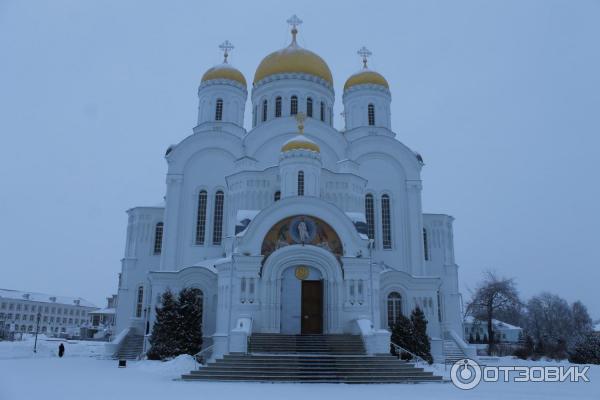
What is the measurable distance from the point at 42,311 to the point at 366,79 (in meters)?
70.6

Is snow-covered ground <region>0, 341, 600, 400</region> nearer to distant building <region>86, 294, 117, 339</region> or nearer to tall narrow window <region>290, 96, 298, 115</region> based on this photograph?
tall narrow window <region>290, 96, 298, 115</region>

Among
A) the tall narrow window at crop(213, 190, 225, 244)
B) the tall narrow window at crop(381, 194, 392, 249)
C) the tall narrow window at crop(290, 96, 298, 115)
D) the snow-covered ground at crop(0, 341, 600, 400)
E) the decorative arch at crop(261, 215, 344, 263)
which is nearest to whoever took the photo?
the snow-covered ground at crop(0, 341, 600, 400)

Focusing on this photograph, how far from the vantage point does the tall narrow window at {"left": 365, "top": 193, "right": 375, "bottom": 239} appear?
24.6 m

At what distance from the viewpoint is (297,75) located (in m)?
27.3

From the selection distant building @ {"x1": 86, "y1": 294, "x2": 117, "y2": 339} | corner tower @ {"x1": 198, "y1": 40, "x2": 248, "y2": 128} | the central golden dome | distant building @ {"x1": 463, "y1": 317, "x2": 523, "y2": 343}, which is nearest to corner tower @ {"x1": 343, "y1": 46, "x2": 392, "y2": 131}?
the central golden dome

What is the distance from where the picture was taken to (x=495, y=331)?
163ft

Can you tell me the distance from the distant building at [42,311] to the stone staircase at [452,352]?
62245 millimetres

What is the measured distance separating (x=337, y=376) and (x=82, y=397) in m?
6.32

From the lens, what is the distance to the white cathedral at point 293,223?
18391 mm

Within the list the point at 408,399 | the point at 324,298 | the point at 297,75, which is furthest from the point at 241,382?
the point at 297,75

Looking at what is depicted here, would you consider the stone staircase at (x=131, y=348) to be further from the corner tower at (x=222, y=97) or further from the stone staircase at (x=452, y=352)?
the stone staircase at (x=452, y=352)

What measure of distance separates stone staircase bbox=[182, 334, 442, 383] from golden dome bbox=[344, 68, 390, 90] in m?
17.4

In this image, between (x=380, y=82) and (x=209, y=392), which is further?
(x=380, y=82)

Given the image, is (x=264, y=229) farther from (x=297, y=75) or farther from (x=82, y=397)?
(x=297, y=75)
